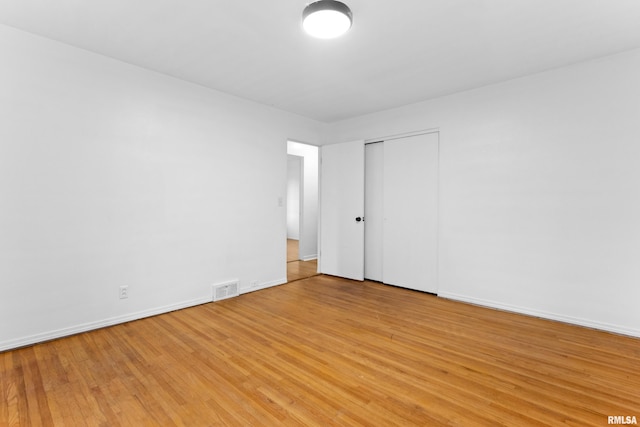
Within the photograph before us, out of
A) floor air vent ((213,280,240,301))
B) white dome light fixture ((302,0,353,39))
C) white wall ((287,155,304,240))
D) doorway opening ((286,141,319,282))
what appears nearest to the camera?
white dome light fixture ((302,0,353,39))

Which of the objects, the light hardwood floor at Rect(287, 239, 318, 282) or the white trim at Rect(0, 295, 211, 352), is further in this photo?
the light hardwood floor at Rect(287, 239, 318, 282)

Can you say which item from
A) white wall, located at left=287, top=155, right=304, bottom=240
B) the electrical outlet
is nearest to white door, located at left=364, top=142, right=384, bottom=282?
the electrical outlet

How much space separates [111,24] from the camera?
2395 millimetres

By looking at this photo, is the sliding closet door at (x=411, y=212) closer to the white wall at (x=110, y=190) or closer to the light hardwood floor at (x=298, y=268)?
the light hardwood floor at (x=298, y=268)

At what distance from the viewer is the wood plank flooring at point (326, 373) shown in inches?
67.6

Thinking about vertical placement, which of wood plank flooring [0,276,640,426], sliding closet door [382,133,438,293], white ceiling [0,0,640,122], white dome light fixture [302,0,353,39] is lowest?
wood plank flooring [0,276,640,426]

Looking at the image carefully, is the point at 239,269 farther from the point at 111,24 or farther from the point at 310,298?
the point at 111,24

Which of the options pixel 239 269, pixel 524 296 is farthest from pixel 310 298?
pixel 524 296

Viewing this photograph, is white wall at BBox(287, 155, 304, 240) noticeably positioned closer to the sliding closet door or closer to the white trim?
the sliding closet door

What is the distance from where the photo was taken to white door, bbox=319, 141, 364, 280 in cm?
476

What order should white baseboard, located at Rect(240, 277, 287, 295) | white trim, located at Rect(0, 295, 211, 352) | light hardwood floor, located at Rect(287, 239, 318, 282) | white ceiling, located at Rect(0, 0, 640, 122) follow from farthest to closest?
light hardwood floor, located at Rect(287, 239, 318, 282), white baseboard, located at Rect(240, 277, 287, 295), white trim, located at Rect(0, 295, 211, 352), white ceiling, located at Rect(0, 0, 640, 122)

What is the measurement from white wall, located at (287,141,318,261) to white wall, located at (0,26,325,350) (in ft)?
7.68

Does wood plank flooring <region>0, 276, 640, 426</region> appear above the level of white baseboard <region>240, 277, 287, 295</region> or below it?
below

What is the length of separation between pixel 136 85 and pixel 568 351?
482 cm
